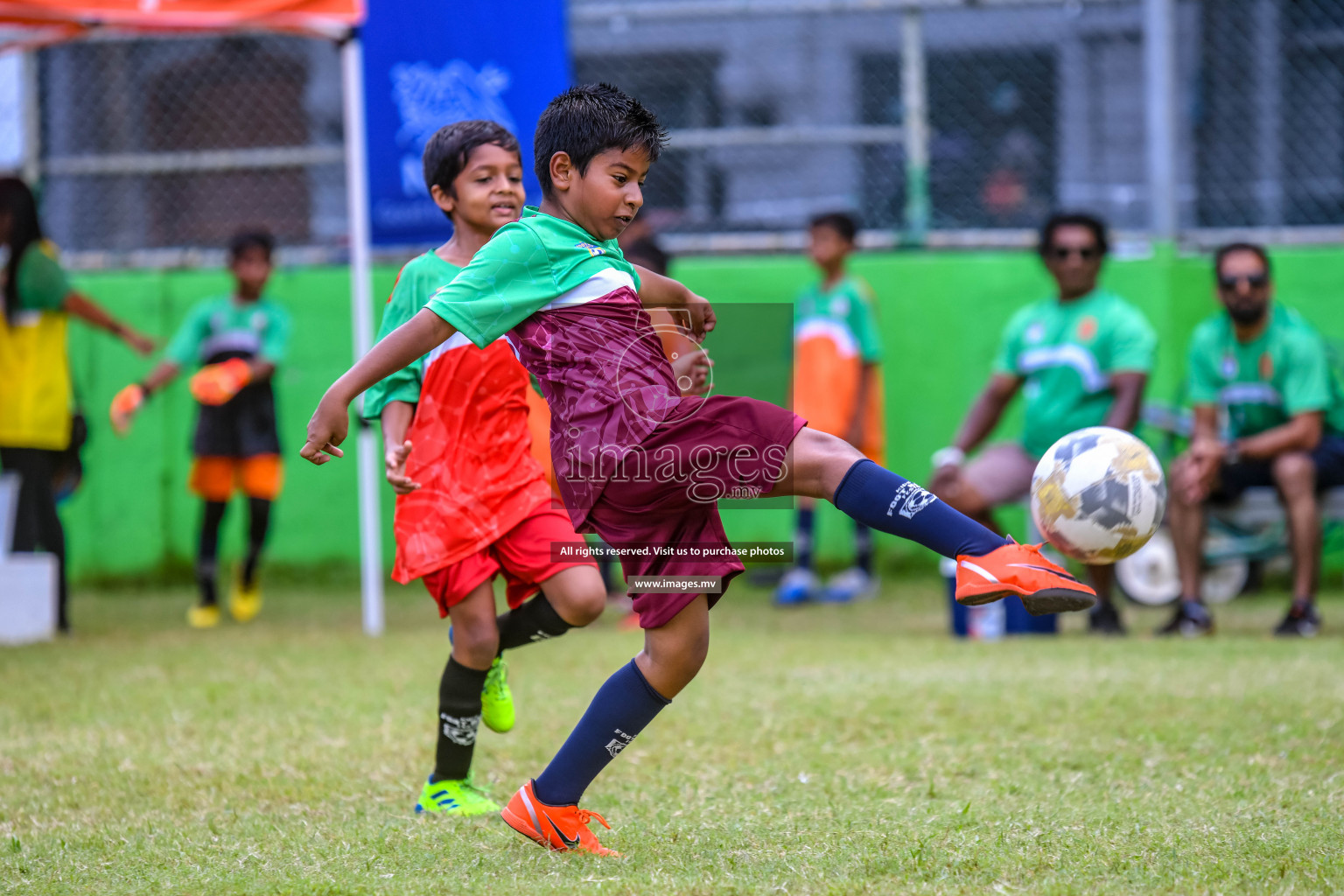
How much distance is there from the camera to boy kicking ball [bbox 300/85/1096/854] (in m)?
2.81

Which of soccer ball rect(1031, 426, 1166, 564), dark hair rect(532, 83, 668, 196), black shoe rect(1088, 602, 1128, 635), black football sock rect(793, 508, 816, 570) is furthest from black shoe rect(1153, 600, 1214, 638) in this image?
dark hair rect(532, 83, 668, 196)

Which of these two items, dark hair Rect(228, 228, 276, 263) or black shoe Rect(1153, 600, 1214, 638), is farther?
dark hair Rect(228, 228, 276, 263)

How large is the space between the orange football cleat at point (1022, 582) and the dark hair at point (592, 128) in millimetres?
1097

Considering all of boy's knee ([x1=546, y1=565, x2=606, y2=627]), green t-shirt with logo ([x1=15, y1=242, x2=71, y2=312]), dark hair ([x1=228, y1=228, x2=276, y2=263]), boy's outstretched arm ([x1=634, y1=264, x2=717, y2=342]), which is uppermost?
dark hair ([x1=228, y1=228, x2=276, y2=263])

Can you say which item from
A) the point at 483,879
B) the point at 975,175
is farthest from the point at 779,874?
the point at 975,175

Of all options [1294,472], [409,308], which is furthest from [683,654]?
[1294,472]

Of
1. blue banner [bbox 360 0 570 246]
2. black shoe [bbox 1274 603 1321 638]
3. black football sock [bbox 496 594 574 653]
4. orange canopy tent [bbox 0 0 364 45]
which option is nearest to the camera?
black football sock [bbox 496 594 574 653]

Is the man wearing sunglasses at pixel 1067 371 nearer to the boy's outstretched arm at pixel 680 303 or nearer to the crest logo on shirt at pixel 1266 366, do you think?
the crest logo on shirt at pixel 1266 366

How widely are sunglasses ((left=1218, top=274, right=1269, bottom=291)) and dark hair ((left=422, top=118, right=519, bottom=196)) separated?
3.98m

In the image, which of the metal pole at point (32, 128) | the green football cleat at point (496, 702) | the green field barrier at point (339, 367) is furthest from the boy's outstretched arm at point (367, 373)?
the metal pole at point (32, 128)

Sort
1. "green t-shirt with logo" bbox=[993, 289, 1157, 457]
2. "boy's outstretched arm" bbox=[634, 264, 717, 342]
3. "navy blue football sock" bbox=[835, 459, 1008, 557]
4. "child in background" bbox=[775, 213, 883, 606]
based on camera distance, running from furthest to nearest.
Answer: "child in background" bbox=[775, 213, 883, 606]
"green t-shirt with logo" bbox=[993, 289, 1157, 457]
"boy's outstretched arm" bbox=[634, 264, 717, 342]
"navy blue football sock" bbox=[835, 459, 1008, 557]

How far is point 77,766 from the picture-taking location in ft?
13.4

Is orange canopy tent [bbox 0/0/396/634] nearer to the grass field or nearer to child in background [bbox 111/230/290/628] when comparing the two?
the grass field

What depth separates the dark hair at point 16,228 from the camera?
22.4 feet
